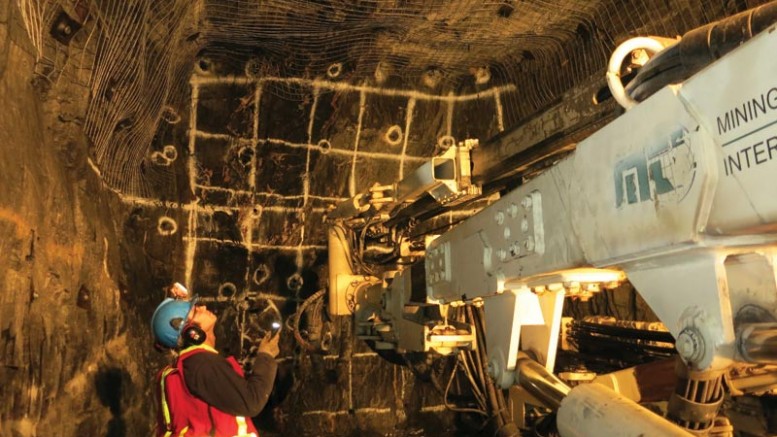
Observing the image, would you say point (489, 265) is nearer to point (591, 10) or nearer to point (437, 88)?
point (591, 10)

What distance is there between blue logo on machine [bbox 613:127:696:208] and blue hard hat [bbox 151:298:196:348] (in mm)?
2387

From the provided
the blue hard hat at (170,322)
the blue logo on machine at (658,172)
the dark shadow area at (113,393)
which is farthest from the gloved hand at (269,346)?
the blue logo on machine at (658,172)

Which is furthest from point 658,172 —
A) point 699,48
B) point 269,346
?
point 269,346

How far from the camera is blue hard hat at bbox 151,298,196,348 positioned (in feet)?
9.23

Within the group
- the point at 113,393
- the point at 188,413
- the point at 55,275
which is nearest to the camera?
the point at 55,275

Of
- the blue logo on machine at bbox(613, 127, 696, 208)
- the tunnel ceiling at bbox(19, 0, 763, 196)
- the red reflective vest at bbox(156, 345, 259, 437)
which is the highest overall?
the tunnel ceiling at bbox(19, 0, 763, 196)

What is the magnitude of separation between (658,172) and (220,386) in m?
2.28

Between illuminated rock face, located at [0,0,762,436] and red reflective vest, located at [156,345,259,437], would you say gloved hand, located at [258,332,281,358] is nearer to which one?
red reflective vest, located at [156,345,259,437]

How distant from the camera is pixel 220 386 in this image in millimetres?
2623

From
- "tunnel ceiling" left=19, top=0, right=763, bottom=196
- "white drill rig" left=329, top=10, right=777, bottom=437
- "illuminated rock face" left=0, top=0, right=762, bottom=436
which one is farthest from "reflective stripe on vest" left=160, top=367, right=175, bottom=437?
"white drill rig" left=329, top=10, right=777, bottom=437

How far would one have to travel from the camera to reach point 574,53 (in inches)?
165

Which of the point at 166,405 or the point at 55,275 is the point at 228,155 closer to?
the point at 55,275

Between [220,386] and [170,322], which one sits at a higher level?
[170,322]

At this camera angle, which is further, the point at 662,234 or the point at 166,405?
the point at 166,405
